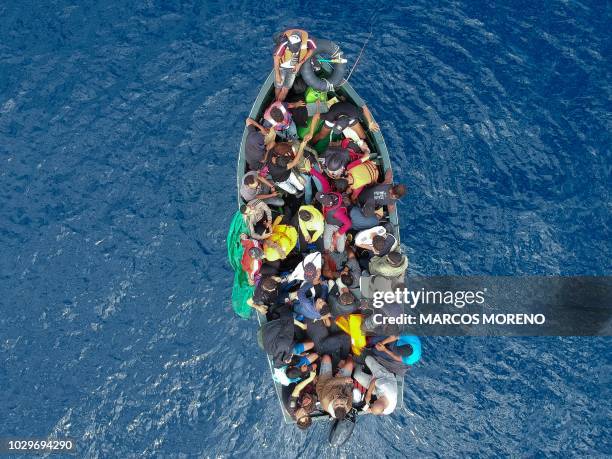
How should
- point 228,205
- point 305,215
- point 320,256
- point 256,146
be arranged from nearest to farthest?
point 305,215
point 320,256
point 256,146
point 228,205

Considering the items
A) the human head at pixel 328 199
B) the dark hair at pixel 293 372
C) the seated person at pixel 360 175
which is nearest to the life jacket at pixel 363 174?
the seated person at pixel 360 175

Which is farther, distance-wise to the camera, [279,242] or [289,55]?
[289,55]


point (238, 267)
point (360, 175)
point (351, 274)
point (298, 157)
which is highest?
point (298, 157)

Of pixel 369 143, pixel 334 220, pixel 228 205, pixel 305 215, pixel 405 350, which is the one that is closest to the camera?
pixel 405 350

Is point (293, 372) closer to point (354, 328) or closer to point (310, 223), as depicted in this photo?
point (354, 328)

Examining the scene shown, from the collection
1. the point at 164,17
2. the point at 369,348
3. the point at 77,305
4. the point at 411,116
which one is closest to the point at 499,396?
the point at 369,348

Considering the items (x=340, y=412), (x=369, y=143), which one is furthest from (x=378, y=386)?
(x=369, y=143)

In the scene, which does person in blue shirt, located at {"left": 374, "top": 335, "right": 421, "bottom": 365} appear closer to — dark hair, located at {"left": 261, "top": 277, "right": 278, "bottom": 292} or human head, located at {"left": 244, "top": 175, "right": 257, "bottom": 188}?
dark hair, located at {"left": 261, "top": 277, "right": 278, "bottom": 292}
